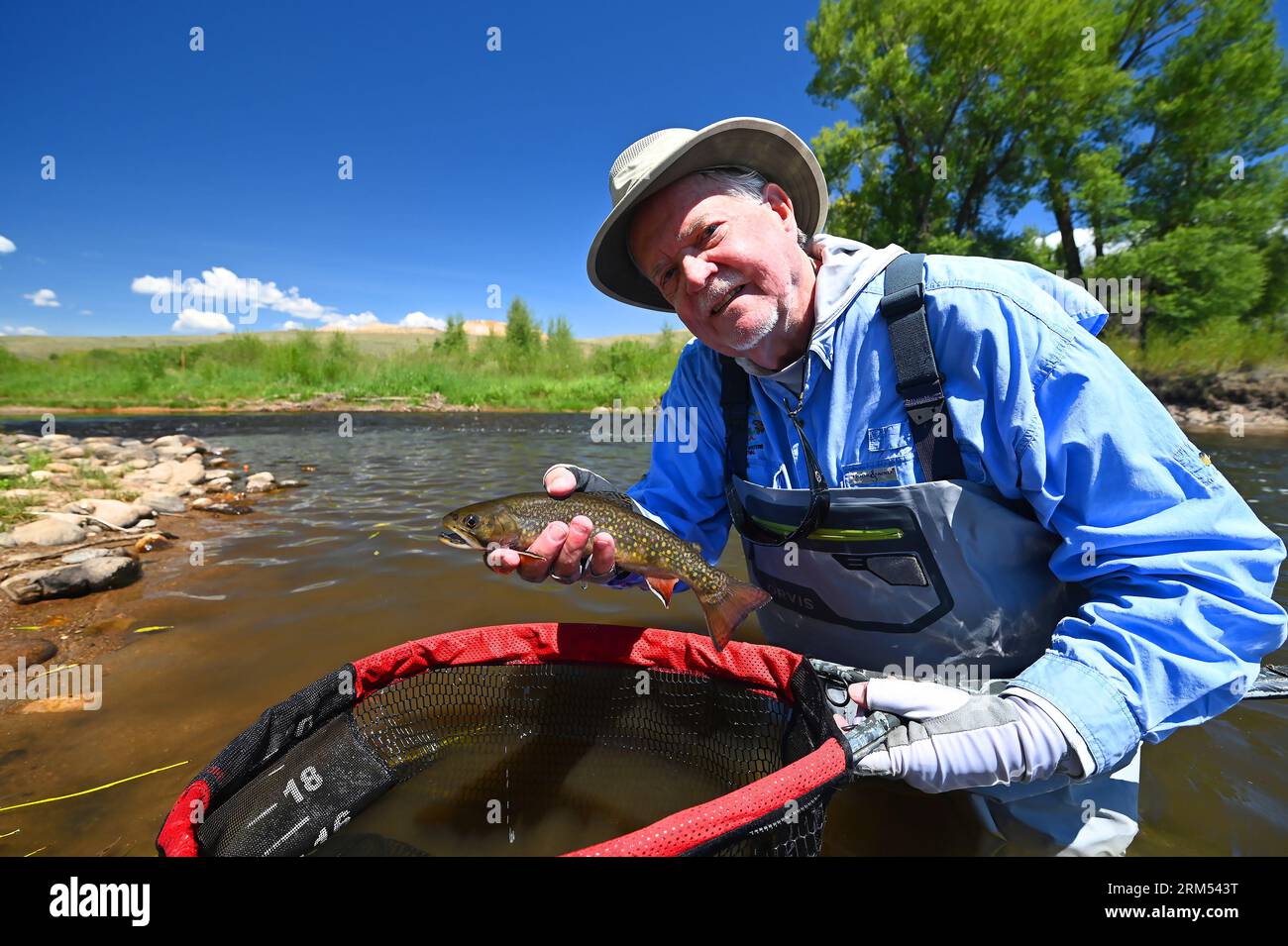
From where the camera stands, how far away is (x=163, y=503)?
24.4 feet

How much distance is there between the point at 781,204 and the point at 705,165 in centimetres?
39

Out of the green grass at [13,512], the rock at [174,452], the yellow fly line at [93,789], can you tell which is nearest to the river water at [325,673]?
the yellow fly line at [93,789]

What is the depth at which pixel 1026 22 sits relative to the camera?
17797 millimetres

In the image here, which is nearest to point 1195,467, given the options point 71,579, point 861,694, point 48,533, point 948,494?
point 948,494

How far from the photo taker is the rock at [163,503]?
7.27 meters

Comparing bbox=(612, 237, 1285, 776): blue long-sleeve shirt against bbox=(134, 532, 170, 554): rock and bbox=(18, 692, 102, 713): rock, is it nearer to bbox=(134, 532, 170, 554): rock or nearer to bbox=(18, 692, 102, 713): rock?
bbox=(18, 692, 102, 713): rock

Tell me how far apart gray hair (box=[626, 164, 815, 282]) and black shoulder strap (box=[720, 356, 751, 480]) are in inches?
24.9

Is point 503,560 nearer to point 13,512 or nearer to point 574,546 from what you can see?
point 574,546

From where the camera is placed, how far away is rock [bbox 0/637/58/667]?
334cm

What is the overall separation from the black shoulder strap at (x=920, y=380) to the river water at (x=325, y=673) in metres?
1.54

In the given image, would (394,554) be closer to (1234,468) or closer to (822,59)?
(1234,468)

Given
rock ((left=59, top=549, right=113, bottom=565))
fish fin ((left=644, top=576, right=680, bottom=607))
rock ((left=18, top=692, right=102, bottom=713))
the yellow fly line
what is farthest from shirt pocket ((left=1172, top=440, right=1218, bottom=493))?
rock ((left=59, top=549, right=113, bottom=565))

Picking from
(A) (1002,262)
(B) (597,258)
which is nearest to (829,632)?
(A) (1002,262)
